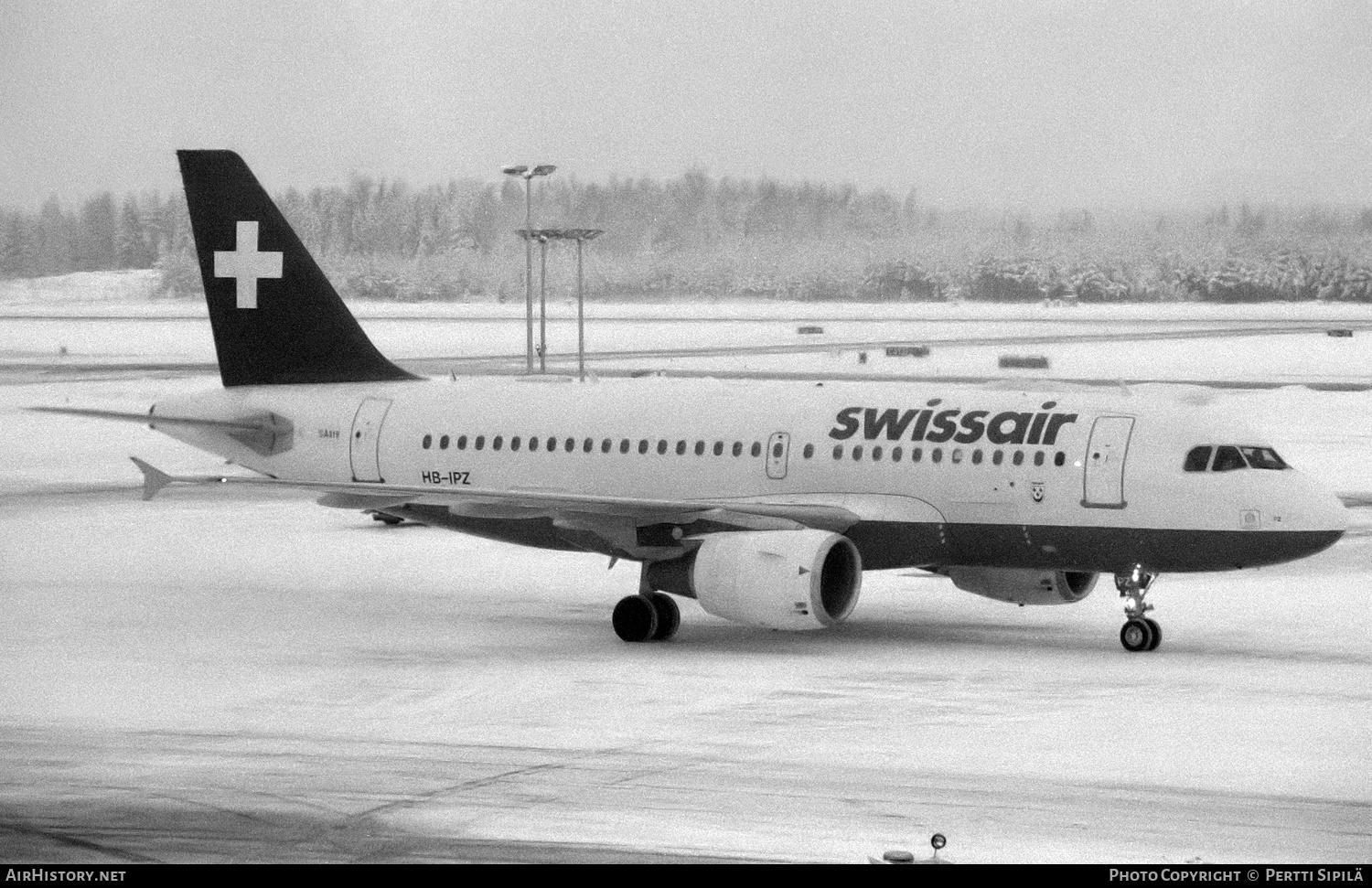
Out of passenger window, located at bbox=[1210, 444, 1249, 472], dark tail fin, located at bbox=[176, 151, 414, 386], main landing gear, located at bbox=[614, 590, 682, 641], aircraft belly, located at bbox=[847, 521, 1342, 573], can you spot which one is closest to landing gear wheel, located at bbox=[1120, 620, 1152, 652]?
aircraft belly, located at bbox=[847, 521, 1342, 573]

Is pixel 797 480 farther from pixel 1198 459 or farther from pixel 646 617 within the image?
pixel 1198 459

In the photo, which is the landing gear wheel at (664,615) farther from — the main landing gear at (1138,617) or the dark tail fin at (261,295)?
the dark tail fin at (261,295)

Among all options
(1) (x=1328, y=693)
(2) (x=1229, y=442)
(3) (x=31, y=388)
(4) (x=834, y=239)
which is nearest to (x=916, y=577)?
(2) (x=1229, y=442)

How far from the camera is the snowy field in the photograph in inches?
621

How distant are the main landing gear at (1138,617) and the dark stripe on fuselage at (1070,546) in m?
0.18

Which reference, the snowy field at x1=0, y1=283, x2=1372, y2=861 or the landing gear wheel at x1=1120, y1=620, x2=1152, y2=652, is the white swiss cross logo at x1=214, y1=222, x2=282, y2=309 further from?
the landing gear wheel at x1=1120, y1=620, x2=1152, y2=652

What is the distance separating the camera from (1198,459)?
24953 millimetres

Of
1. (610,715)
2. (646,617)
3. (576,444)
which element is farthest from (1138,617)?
(576,444)

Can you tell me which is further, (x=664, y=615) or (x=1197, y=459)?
(x=664, y=615)

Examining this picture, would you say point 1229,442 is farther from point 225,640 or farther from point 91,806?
point 91,806

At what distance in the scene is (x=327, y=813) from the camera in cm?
1630

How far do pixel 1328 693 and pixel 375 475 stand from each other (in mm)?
13919

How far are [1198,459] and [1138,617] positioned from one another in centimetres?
207

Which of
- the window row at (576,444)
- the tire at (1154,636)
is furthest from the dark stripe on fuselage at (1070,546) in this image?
the window row at (576,444)
